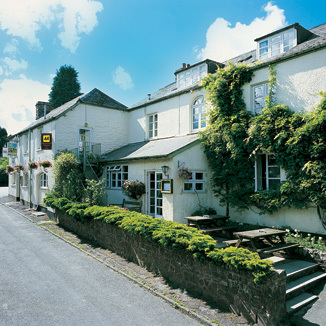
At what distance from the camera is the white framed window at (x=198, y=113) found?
548 inches

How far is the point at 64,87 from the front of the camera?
152 feet

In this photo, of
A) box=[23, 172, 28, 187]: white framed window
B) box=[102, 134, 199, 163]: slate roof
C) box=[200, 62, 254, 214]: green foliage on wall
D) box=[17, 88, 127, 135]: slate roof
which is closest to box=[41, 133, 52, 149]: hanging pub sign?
box=[17, 88, 127, 135]: slate roof

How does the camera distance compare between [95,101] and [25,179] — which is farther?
[25,179]

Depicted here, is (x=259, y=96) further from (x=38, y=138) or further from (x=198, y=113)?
(x=38, y=138)

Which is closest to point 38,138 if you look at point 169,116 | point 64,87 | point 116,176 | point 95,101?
point 95,101

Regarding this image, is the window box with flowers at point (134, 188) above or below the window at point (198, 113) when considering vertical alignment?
below

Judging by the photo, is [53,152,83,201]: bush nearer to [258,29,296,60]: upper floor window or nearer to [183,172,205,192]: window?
[183,172,205,192]: window

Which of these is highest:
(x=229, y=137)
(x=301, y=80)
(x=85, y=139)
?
(x=301, y=80)

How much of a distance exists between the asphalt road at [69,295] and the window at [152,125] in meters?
9.43

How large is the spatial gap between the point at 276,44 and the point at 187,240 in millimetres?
10480

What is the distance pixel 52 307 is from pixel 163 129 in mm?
11904

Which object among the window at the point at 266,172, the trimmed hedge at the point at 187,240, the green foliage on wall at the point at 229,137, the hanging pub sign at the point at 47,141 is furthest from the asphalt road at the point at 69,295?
the hanging pub sign at the point at 47,141

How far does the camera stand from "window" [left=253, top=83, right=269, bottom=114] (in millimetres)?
11422

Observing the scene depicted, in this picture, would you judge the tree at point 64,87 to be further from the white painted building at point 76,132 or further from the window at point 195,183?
the window at point 195,183
